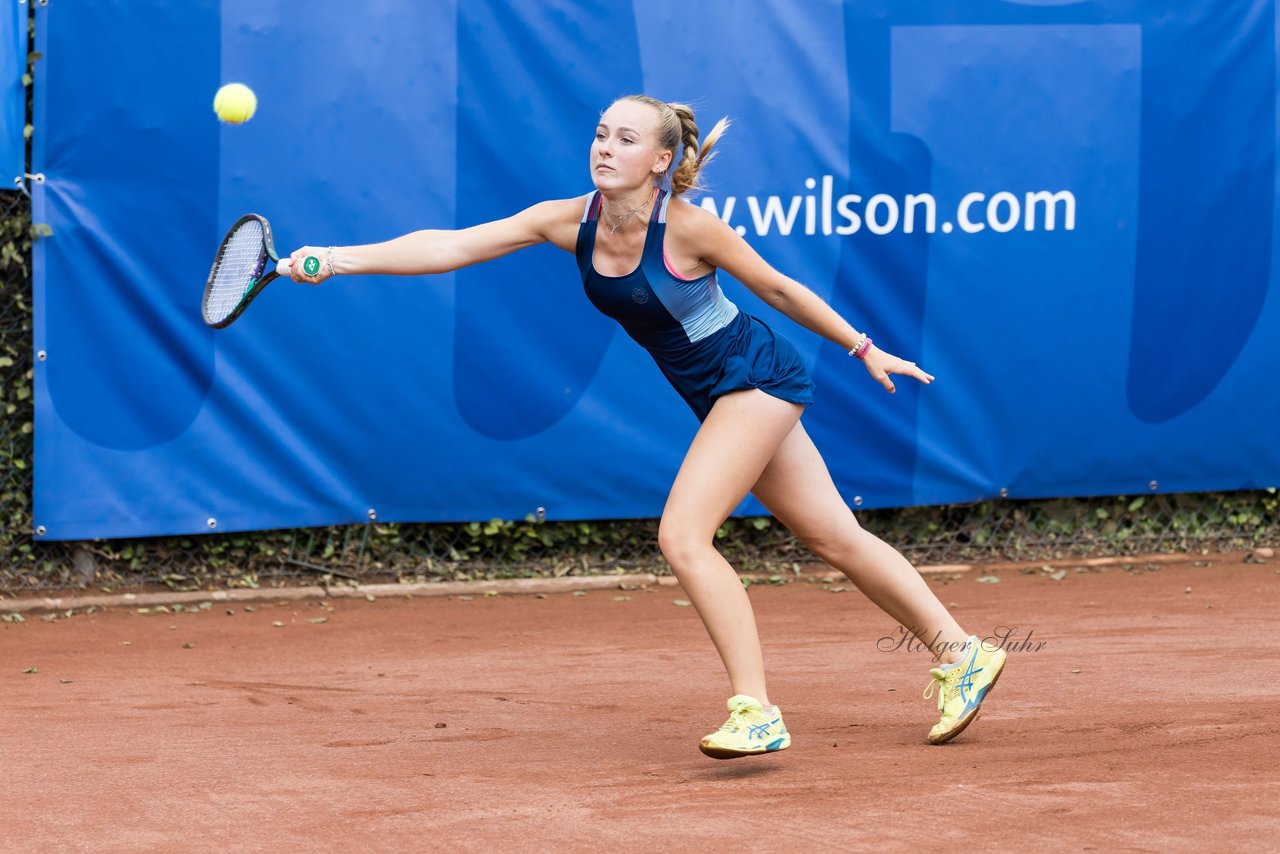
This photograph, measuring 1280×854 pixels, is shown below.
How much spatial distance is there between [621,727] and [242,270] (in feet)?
5.02

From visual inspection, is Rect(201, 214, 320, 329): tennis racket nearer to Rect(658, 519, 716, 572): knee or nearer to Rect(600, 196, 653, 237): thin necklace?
Rect(600, 196, 653, 237): thin necklace

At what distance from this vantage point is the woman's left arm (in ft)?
11.9

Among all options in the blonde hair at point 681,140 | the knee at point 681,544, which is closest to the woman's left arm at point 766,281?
the blonde hair at point 681,140

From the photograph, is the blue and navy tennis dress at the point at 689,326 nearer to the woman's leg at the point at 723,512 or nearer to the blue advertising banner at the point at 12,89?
the woman's leg at the point at 723,512

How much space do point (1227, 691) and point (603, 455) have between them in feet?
8.26

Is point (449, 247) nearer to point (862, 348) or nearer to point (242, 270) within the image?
point (242, 270)

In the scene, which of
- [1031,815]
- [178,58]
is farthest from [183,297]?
[1031,815]

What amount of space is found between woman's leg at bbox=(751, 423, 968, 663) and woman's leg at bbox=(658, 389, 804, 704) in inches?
5.1

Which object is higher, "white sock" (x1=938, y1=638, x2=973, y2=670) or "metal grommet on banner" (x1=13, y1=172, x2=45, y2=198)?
"metal grommet on banner" (x1=13, y1=172, x2=45, y2=198)

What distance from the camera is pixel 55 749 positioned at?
13.1 feet

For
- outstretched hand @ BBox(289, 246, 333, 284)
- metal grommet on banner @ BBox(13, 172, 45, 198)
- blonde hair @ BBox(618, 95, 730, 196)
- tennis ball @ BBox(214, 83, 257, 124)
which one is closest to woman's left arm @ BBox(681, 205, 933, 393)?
blonde hair @ BBox(618, 95, 730, 196)

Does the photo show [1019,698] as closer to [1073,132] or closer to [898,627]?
[898,627]

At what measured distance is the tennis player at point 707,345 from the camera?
3.58 m

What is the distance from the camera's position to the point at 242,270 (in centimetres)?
379
